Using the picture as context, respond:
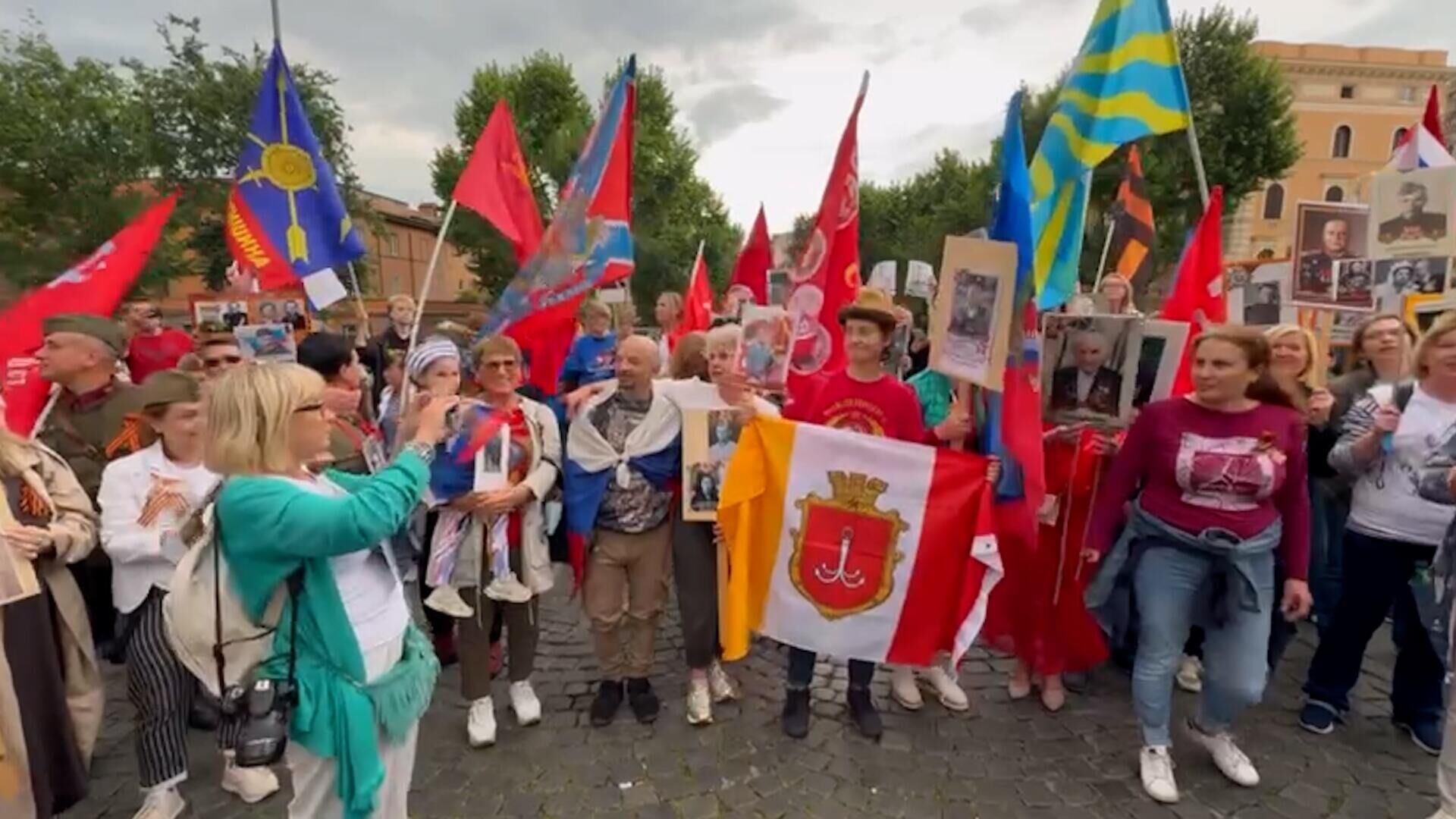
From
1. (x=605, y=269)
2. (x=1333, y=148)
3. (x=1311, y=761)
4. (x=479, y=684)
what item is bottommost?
(x=1311, y=761)

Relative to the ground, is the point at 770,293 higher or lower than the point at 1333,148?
lower

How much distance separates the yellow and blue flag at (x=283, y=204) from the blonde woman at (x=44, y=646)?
274cm

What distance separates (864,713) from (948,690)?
0.58m

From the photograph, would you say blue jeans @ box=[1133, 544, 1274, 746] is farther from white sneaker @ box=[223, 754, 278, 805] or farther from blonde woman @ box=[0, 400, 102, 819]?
blonde woman @ box=[0, 400, 102, 819]

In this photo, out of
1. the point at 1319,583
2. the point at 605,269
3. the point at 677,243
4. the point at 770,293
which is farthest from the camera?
the point at 677,243

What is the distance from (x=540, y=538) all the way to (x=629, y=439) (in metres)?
0.66

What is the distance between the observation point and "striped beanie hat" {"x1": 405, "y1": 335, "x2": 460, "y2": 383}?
336 cm

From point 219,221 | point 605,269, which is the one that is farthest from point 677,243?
point 605,269

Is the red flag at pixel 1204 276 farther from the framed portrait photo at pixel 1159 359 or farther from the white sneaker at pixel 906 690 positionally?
the white sneaker at pixel 906 690

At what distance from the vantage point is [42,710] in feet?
9.77

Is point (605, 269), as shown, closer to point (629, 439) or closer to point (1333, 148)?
point (629, 439)

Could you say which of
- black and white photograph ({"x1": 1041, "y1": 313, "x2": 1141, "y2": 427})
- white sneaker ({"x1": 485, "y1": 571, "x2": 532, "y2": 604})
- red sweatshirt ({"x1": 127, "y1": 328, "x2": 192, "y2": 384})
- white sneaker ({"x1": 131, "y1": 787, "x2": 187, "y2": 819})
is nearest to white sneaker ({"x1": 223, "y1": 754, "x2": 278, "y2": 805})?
white sneaker ({"x1": 131, "y1": 787, "x2": 187, "y2": 819})

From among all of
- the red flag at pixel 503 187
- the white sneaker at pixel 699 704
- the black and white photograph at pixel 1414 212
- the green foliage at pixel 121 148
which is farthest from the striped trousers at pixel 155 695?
the green foliage at pixel 121 148

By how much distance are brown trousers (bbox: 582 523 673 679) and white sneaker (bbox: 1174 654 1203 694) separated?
9.66ft
